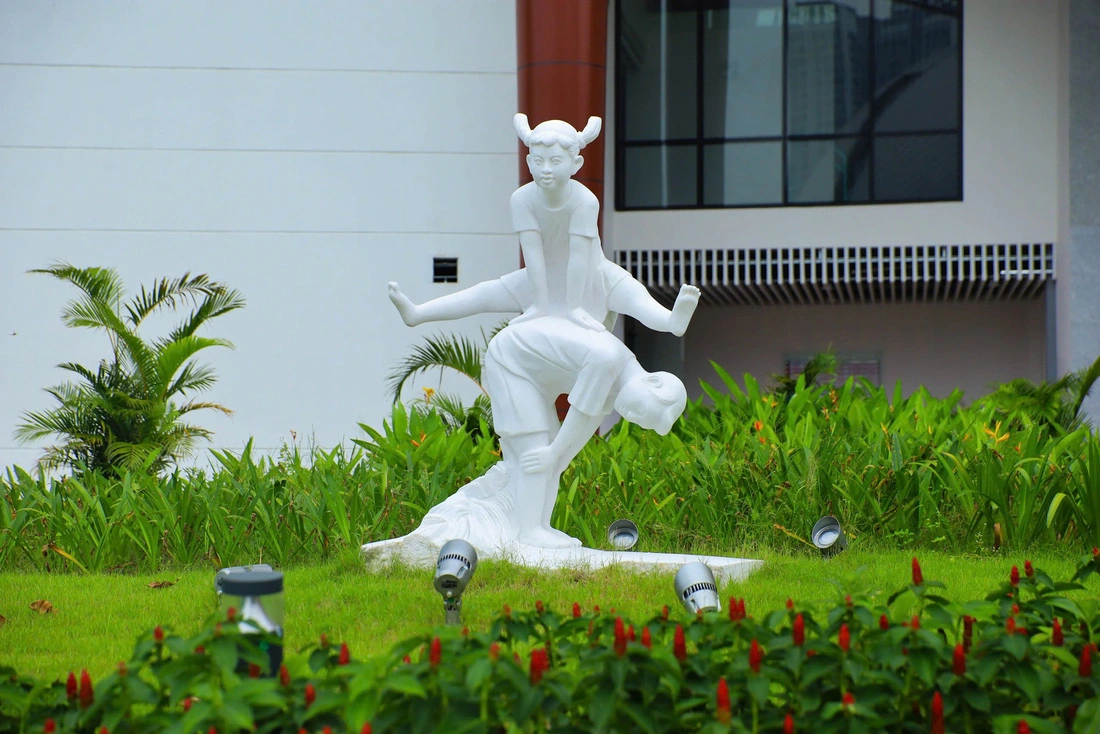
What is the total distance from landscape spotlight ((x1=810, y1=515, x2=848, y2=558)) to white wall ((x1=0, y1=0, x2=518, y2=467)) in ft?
22.5

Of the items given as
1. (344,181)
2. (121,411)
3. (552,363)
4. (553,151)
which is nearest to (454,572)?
(552,363)

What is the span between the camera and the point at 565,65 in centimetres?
1092

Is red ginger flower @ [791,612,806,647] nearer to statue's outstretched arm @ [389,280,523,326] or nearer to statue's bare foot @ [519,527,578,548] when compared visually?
statue's bare foot @ [519,527,578,548]

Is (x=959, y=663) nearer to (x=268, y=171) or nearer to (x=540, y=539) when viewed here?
(x=540, y=539)

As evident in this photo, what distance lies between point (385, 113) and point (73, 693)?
1029 cm

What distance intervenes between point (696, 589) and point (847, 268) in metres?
9.33

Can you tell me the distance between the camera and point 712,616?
9.17 feet

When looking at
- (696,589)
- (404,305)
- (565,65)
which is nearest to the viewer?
(696,589)

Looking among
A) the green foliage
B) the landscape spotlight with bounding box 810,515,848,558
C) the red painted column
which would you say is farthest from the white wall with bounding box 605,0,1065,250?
the green foliage

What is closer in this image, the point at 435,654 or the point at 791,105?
the point at 435,654

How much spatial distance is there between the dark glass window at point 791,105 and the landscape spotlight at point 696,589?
9461 mm

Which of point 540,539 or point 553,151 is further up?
point 553,151

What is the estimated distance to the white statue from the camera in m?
5.05

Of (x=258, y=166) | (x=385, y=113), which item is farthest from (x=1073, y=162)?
(x=258, y=166)
